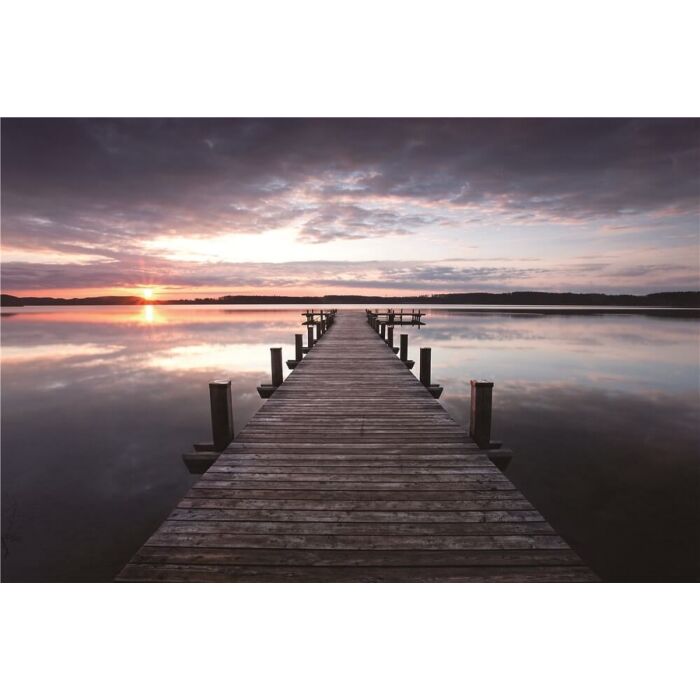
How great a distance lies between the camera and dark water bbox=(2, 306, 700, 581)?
617 cm

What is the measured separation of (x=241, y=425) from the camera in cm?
1254

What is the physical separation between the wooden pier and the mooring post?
15cm

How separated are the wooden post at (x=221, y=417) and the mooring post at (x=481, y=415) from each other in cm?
326

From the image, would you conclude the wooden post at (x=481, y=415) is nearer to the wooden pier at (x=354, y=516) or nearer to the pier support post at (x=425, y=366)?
the wooden pier at (x=354, y=516)

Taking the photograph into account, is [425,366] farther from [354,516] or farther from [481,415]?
[354,516]

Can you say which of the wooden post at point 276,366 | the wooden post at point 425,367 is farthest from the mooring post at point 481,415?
the wooden post at point 276,366

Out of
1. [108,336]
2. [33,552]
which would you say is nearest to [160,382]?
[33,552]

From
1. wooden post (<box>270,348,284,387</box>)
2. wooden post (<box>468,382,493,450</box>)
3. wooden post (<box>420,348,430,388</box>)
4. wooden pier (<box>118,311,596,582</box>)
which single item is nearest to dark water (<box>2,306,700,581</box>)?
wooden post (<box>420,348,430,388</box>)

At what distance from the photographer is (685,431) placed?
427 inches

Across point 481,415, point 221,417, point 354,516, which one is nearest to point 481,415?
point 481,415

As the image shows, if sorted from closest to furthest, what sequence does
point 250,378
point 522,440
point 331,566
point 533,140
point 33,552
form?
point 331,566 < point 33,552 < point 533,140 < point 522,440 < point 250,378

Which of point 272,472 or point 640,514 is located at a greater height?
point 272,472

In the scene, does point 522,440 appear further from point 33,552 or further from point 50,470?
point 50,470

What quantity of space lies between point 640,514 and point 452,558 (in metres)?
6.52
